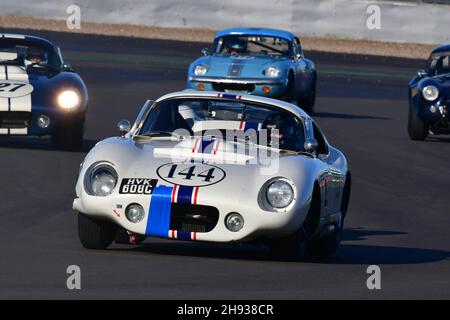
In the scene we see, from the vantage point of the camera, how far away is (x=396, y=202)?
13.6 m

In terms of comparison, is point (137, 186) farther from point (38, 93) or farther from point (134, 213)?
point (38, 93)

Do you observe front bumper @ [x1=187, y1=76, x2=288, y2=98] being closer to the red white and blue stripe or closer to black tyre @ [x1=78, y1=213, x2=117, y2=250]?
black tyre @ [x1=78, y1=213, x2=117, y2=250]

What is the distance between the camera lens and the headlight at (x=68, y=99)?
51.7 ft

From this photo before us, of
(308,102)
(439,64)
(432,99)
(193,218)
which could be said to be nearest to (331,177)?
(193,218)

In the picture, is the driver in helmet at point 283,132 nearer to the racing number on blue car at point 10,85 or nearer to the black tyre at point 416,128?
the racing number on blue car at point 10,85

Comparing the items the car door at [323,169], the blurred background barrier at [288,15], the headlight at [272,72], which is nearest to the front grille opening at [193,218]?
the car door at [323,169]

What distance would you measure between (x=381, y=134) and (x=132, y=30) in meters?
20.8

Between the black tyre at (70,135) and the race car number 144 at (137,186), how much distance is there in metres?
6.98

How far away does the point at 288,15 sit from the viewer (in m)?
39.9

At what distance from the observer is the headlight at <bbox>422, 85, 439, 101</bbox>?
18.9 metres

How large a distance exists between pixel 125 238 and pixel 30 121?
596 cm
